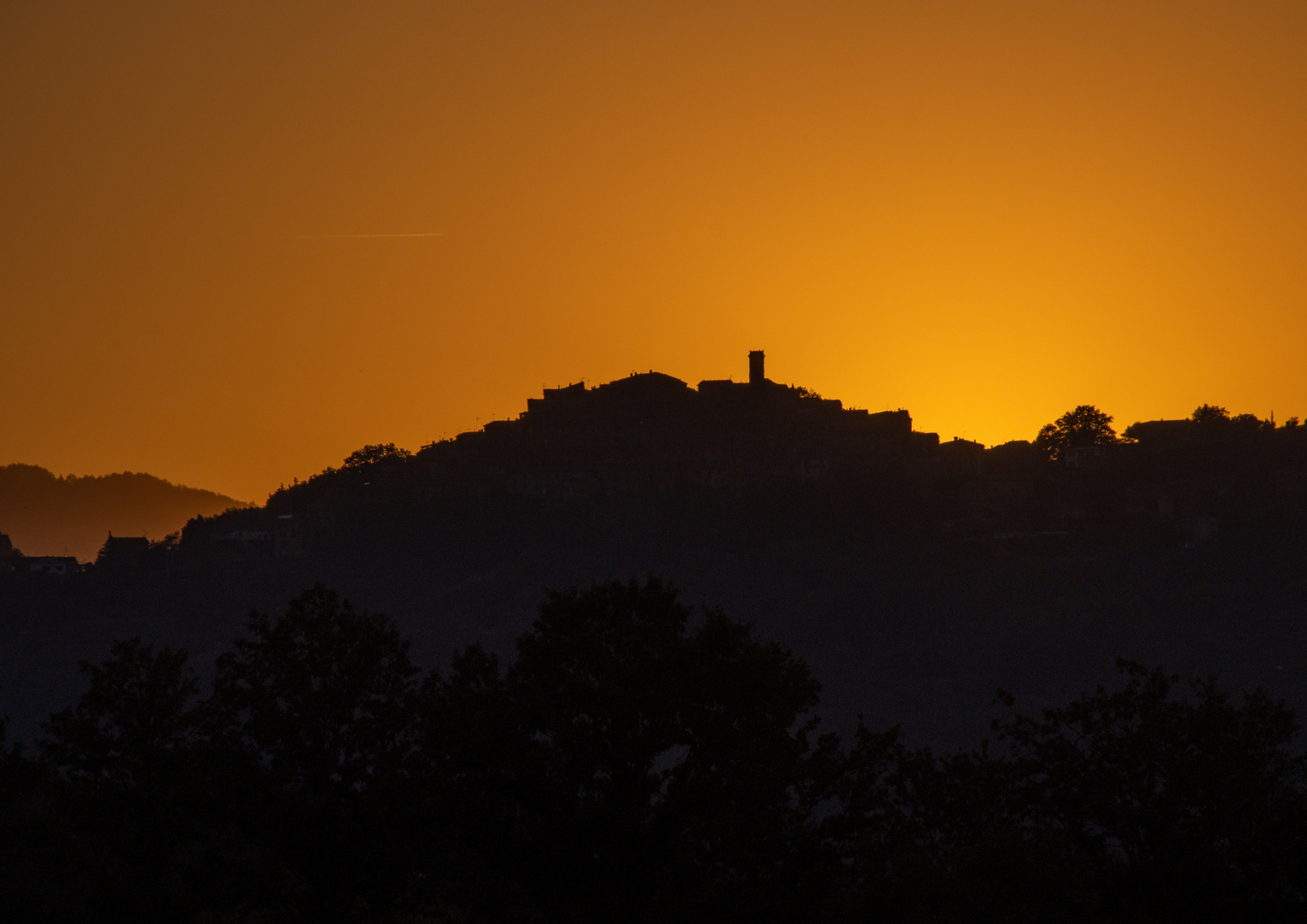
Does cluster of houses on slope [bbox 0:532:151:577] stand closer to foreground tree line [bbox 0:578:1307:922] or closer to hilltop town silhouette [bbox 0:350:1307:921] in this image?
hilltop town silhouette [bbox 0:350:1307:921]

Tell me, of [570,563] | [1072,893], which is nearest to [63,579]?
[570,563]

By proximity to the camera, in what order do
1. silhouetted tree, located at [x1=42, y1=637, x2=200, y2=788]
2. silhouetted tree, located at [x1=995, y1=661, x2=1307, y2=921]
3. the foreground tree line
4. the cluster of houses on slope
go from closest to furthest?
silhouetted tree, located at [x1=995, y1=661, x2=1307, y2=921], the foreground tree line, silhouetted tree, located at [x1=42, y1=637, x2=200, y2=788], the cluster of houses on slope

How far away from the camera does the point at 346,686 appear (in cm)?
3788

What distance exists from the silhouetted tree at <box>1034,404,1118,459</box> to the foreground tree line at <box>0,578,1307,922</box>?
414ft

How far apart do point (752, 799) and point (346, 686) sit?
8082mm

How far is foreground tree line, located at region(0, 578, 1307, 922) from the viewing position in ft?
110

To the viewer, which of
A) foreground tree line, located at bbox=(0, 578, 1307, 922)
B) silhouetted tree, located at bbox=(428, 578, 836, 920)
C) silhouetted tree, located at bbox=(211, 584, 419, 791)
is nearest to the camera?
foreground tree line, located at bbox=(0, 578, 1307, 922)

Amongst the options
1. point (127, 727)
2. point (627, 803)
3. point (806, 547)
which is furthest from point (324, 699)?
point (806, 547)

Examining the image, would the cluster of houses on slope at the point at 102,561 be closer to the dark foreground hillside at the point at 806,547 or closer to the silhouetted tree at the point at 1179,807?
the dark foreground hillside at the point at 806,547

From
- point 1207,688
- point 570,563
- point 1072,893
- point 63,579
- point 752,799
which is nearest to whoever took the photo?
point 1072,893

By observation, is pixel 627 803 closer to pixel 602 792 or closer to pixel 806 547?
pixel 602 792

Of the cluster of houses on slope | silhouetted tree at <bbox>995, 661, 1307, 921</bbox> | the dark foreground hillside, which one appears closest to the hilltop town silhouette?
silhouetted tree at <bbox>995, 661, 1307, 921</bbox>

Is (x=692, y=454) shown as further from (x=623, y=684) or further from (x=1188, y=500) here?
(x=623, y=684)

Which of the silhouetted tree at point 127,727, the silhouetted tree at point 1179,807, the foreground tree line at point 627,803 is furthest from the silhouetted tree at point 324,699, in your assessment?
the silhouetted tree at point 1179,807
